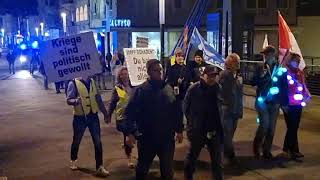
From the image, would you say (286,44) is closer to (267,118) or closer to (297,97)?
(297,97)

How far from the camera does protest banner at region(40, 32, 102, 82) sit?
8.72 metres

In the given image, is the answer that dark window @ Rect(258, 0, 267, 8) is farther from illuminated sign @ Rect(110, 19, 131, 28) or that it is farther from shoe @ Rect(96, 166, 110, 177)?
shoe @ Rect(96, 166, 110, 177)

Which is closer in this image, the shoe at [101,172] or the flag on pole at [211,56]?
the shoe at [101,172]

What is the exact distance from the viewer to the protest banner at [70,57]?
8.72m

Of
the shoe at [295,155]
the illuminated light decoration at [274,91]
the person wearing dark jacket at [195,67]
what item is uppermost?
the person wearing dark jacket at [195,67]

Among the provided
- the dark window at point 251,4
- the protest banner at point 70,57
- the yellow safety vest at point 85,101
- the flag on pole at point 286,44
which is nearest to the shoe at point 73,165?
the yellow safety vest at point 85,101

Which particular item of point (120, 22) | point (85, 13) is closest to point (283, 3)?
point (120, 22)

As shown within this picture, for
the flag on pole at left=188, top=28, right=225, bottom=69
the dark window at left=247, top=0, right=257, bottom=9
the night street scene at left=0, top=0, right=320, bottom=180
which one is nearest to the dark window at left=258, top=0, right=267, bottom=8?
the dark window at left=247, top=0, right=257, bottom=9

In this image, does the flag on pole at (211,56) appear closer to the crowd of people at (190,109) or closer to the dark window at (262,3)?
the crowd of people at (190,109)

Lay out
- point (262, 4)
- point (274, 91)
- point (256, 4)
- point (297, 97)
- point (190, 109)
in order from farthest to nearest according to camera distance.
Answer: point (262, 4), point (256, 4), point (297, 97), point (274, 91), point (190, 109)

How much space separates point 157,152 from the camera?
6.67 meters

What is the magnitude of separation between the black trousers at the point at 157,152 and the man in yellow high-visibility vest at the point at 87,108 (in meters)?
1.85

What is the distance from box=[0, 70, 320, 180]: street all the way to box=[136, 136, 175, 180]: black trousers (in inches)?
66.7

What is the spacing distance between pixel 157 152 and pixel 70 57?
281 cm
